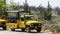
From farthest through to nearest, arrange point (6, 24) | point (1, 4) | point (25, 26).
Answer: point (1, 4)
point (6, 24)
point (25, 26)

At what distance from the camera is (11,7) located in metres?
61.0

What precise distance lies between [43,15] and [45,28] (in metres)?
9.78

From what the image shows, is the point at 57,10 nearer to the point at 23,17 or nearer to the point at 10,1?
the point at 10,1

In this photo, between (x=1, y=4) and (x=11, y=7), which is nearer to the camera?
(x=1, y=4)

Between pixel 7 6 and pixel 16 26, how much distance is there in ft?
86.6

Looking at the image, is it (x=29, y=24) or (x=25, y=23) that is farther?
(x=25, y=23)

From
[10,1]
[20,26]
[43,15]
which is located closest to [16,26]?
[20,26]

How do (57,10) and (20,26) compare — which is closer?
(20,26)

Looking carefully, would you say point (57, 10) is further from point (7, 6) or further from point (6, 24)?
point (6, 24)

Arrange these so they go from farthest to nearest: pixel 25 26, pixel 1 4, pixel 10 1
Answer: pixel 10 1 → pixel 1 4 → pixel 25 26

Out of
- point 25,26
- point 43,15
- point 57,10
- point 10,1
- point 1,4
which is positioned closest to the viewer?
point 25,26

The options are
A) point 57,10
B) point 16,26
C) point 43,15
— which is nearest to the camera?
point 16,26

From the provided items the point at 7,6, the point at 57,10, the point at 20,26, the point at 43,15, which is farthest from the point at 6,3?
the point at 20,26

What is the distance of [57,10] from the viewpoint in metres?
49.9
